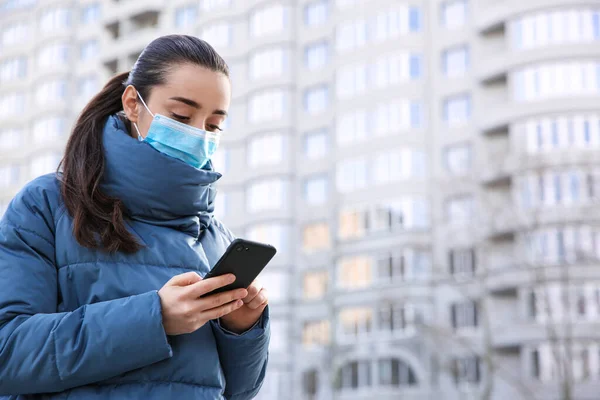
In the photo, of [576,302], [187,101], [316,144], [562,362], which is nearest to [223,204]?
[316,144]

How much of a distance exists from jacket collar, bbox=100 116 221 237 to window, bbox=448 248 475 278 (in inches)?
1411

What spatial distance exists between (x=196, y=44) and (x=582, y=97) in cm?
3454

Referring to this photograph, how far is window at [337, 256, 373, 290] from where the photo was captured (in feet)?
133

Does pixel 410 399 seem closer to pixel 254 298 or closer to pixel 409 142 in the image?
pixel 409 142

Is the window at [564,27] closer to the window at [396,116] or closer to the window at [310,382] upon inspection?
the window at [396,116]

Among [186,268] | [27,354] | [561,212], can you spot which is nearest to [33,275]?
[27,354]

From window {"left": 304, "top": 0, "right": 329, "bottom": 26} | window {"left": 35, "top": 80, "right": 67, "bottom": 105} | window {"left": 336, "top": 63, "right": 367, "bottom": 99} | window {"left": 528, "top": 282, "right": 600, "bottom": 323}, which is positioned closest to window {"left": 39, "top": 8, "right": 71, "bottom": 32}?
window {"left": 35, "top": 80, "right": 67, "bottom": 105}

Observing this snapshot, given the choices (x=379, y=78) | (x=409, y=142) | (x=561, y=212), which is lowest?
A: (x=561, y=212)

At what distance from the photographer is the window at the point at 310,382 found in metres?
41.2

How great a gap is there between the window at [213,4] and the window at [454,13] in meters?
13.8

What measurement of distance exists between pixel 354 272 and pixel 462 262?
214 inches

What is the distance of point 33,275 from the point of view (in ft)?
7.41

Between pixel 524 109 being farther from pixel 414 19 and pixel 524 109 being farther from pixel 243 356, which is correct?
pixel 243 356

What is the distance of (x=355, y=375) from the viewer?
128ft
